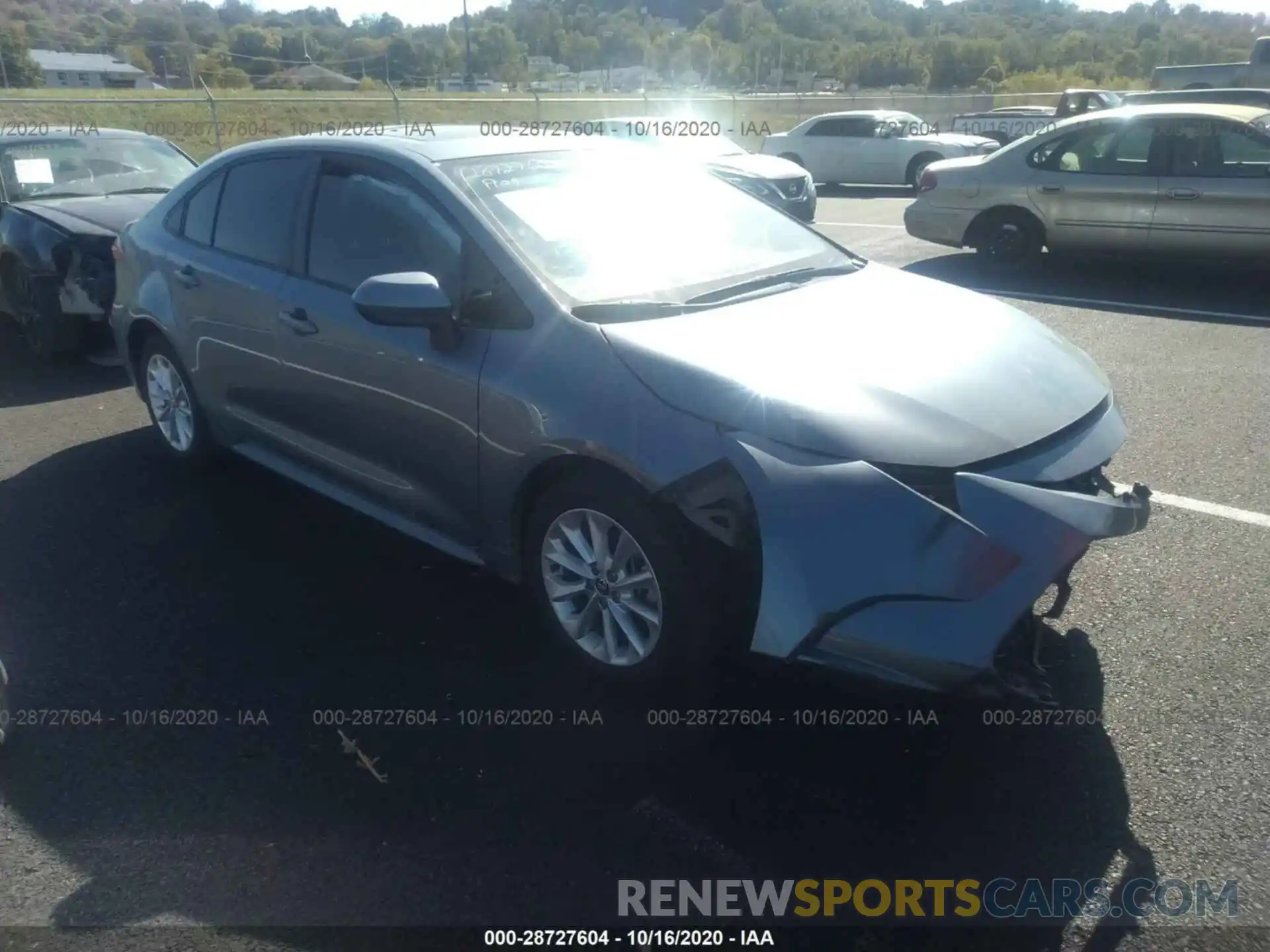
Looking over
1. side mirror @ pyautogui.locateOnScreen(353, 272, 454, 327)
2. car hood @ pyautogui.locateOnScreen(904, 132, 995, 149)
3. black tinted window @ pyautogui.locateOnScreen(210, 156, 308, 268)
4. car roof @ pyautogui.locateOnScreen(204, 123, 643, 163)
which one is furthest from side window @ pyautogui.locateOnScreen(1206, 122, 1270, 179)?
car hood @ pyautogui.locateOnScreen(904, 132, 995, 149)

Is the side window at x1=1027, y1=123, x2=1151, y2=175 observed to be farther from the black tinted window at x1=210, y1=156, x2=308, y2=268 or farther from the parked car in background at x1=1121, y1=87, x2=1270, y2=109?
the black tinted window at x1=210, y1=156, x2=308, y2=268

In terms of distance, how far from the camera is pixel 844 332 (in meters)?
3.42

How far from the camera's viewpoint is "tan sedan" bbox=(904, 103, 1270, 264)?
8.57 m

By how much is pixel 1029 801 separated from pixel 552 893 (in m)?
1.32

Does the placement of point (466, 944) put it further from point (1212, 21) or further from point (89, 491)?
point (1212, 21)

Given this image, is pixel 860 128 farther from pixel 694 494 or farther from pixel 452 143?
pixel 694 494

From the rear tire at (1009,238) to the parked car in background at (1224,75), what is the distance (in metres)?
21.2

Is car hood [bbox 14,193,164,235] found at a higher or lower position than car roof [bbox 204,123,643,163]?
lower

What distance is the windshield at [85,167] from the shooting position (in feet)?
26.2

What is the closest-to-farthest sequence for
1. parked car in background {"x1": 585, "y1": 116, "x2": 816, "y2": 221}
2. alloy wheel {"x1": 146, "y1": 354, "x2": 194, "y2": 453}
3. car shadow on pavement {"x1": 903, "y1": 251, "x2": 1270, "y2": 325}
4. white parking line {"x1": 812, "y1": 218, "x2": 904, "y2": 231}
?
alloy wheel {"x1": 146, "y1": 354, "x2": 194, "y2": 453}, car shadow on pavement {"x1": 903, "y1": 251, "x2": 1270, "y2": 325}, parked car in background {"x1": 585, "y1": 116, "x2": 816, "y2": 221}, white parking line {"x1": 812, "y1": 218, "x2": 904, "y2": 231}

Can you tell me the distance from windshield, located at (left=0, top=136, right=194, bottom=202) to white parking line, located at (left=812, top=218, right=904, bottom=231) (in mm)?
8312

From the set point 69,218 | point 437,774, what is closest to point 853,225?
point 69,218

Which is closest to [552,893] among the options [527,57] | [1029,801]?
[1029,801]

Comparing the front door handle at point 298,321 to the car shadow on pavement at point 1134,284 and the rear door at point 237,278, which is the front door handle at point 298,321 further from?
the car shadow on pavement at point 1134,284
